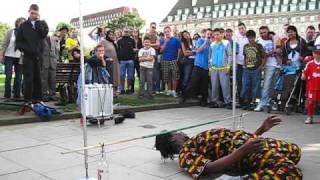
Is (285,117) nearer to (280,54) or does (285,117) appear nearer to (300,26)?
(280,54)

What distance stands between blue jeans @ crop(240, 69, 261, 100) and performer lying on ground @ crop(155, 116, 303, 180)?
18.6 feet

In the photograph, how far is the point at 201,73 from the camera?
11070 mm

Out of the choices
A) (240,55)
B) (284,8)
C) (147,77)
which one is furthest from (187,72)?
(284,8)

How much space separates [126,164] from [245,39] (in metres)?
6.75

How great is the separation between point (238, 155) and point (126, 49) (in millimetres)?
8945

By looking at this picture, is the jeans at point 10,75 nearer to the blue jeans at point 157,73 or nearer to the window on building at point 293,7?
the blue jeans at point 157,73

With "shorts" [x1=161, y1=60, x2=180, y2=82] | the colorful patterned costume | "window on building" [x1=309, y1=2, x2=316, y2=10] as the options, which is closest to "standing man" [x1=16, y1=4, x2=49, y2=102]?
"shorts" [x1=161, y1=60, x2=180, y2=82]

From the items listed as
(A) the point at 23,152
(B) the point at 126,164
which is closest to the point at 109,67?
(A) the point at 23,152

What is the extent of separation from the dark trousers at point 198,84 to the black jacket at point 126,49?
222cm

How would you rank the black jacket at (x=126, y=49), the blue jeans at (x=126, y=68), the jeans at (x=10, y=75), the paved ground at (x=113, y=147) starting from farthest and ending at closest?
the blue jeans at (x=126, y=68) < the black jacket at (x=126, y=49) < the jeans at (x=10, y=75) < the paved ground at (x=113, y=147)

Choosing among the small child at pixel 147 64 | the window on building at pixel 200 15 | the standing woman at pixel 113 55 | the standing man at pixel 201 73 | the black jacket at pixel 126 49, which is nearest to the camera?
the standing man at pixel 201 73

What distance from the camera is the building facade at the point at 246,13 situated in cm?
8962

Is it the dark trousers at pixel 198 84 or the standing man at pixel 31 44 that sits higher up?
the standing man at pixel 31 44

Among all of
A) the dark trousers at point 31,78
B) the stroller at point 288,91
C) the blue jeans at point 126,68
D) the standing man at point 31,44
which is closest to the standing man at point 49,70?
the dark trousers at point 31,78
